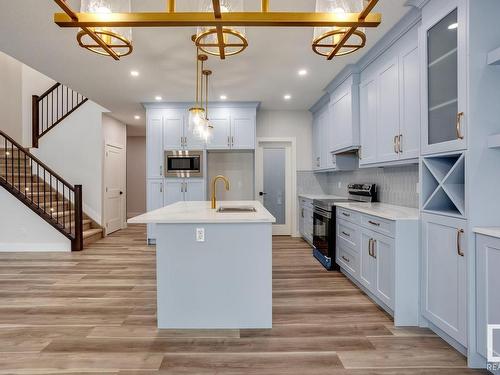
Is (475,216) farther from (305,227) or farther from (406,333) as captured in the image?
(305,227)

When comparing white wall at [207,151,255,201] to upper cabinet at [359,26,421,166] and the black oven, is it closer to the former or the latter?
the black oven

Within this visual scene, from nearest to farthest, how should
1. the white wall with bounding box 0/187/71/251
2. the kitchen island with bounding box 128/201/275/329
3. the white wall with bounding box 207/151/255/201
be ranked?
1. the kitchen island with bounding box 128/201/275/329
2. the white wall with bounding box 0/187/71/251
3. the white wall with bounding box 207/151/255/201

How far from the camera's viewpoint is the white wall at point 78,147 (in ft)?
21.3

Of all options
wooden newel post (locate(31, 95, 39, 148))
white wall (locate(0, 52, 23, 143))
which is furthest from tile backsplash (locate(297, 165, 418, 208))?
white wall (locate(0, 52, 23, 143))

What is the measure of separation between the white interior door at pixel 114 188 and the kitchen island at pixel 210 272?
4.98m

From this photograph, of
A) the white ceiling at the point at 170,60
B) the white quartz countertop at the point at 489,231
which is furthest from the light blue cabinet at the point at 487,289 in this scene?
the white ceiling at the point at 170,60

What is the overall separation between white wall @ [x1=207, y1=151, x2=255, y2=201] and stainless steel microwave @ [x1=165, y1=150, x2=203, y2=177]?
0.57 meters

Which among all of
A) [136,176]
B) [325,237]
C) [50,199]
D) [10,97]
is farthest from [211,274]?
[136,176]

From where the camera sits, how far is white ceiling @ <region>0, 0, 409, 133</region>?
2.79 m

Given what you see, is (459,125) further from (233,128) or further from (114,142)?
(114,142)

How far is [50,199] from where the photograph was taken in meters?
5.39

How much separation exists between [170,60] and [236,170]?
2925 mm

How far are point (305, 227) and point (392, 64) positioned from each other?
11.2 ft

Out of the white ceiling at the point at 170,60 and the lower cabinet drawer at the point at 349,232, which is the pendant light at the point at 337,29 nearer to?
the white ceiling at the point at 170,60
